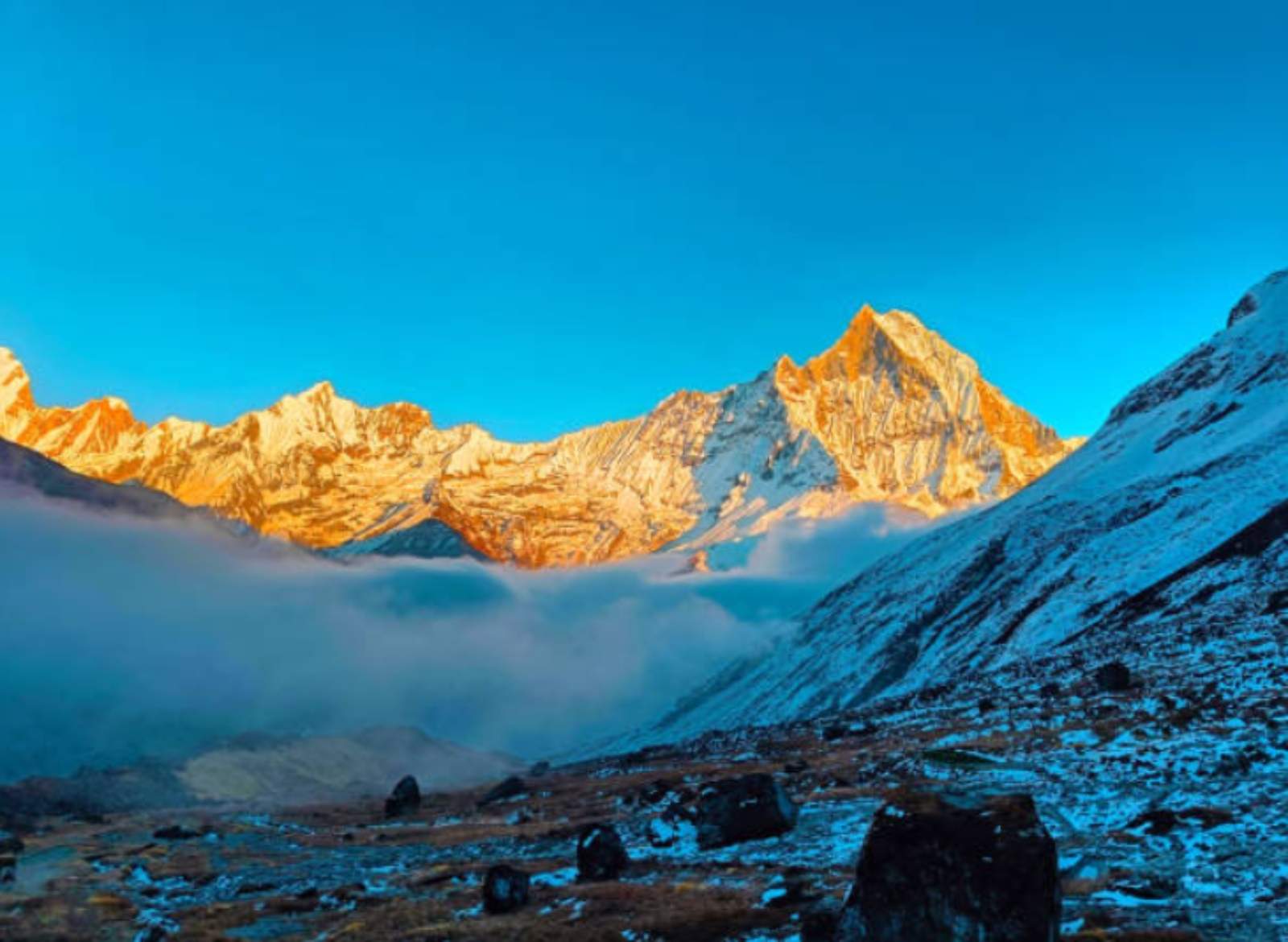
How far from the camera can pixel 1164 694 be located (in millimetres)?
41562

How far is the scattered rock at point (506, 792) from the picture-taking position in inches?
3356

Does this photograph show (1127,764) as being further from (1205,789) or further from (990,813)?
(990,813)

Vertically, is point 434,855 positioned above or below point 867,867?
below

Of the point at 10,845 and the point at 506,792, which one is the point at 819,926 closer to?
the point at 506,792

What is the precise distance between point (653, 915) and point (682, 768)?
5347 centimetres

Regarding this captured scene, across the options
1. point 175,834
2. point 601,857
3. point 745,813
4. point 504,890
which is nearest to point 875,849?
point 504,890

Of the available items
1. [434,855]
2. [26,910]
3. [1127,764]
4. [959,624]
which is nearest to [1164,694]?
[1127,764]

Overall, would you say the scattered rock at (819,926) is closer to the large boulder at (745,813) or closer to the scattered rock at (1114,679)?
the large boulder at (745,813)

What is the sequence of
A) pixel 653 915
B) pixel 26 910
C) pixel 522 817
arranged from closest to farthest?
1. pixel 653 915
2. pixel 26 910
3. pixel 522 817

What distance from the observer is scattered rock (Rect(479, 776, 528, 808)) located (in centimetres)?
8525

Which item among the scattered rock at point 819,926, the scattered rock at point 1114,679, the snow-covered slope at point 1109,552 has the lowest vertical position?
the scattered rock at point 819,926

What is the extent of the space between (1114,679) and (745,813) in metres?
27.0

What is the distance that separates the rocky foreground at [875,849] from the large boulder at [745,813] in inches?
3.4

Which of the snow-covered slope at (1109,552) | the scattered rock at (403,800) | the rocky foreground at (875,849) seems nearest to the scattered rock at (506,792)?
the scattered rock at (403,800)
